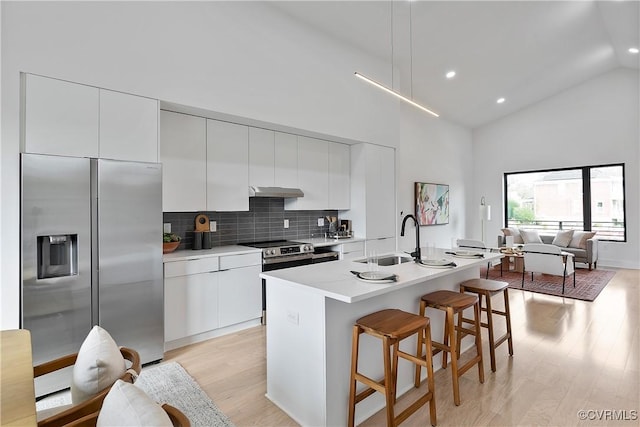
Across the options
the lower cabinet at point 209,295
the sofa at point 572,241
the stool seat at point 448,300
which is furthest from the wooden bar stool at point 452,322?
the sofa at point 572,241

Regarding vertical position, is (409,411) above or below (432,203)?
below

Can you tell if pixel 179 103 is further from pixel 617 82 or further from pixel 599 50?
pixel 617 82

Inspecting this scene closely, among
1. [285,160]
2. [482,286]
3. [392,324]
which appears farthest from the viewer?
[285,160]

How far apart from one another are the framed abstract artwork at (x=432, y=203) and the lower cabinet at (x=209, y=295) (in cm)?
434

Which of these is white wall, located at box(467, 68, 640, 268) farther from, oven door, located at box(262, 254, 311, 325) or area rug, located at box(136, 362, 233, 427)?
area rug, located at box(136, 362, 233, 427)

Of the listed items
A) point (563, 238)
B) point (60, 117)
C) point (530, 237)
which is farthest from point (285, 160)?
point (563, 238)

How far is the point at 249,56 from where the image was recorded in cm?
360

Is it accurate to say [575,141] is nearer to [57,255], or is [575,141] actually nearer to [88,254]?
[88,254]

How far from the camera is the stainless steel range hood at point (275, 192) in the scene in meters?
3.94

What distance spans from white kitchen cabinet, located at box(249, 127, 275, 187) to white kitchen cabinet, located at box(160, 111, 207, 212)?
0.59 meters

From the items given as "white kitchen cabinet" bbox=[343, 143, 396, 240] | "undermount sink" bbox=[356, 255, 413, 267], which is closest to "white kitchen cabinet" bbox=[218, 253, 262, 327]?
"undermount sink" bbox=[356, 255, 413, 267]

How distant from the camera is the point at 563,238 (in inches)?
280

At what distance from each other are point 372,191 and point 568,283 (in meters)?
3.84

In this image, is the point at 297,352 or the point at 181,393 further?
the point at 181,393
